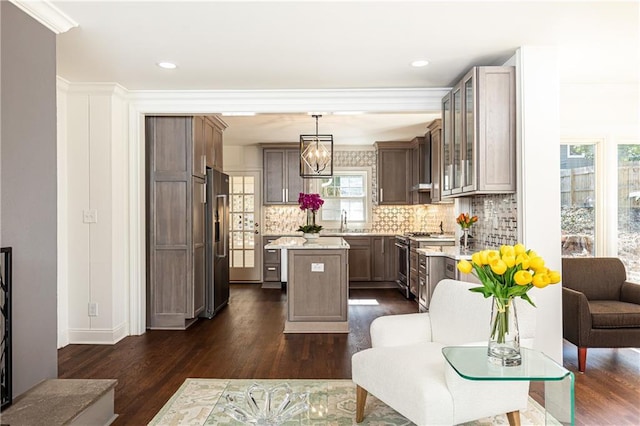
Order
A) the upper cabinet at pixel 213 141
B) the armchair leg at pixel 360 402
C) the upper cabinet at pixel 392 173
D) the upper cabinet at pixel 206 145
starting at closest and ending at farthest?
the armchair leg at pixel 360 402
the upper cabinet at pixel 206 145
the upper cabinet at pixel 213 141
the upper cabinet at pixel 392 173

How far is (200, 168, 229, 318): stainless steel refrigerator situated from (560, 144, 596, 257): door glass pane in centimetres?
406

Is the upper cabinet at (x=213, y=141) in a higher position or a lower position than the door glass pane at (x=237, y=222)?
higher

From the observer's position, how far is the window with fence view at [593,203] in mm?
4789

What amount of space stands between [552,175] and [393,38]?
1647mm

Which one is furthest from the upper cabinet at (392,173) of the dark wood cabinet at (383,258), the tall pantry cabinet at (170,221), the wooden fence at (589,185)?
the tall pantry cabinet at (170,221)

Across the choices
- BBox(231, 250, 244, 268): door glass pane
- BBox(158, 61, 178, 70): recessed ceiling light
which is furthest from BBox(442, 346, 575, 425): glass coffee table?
BBox(231, 250, 244, 268): door glass pane

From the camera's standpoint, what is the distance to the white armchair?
6.77 ft

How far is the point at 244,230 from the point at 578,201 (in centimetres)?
549

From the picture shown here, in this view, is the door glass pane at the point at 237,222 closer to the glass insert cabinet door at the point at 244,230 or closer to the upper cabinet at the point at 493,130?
the glass insert cabinet door at the point at 244,230

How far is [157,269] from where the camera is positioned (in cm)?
492

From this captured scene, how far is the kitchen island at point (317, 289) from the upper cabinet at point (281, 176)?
337 centimetres

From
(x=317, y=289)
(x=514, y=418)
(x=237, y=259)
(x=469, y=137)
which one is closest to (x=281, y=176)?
(x=237, y=259)

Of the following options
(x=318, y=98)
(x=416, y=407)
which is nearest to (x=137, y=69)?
(x=318, y=98)

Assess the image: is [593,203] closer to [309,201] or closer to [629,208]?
[629,208]
